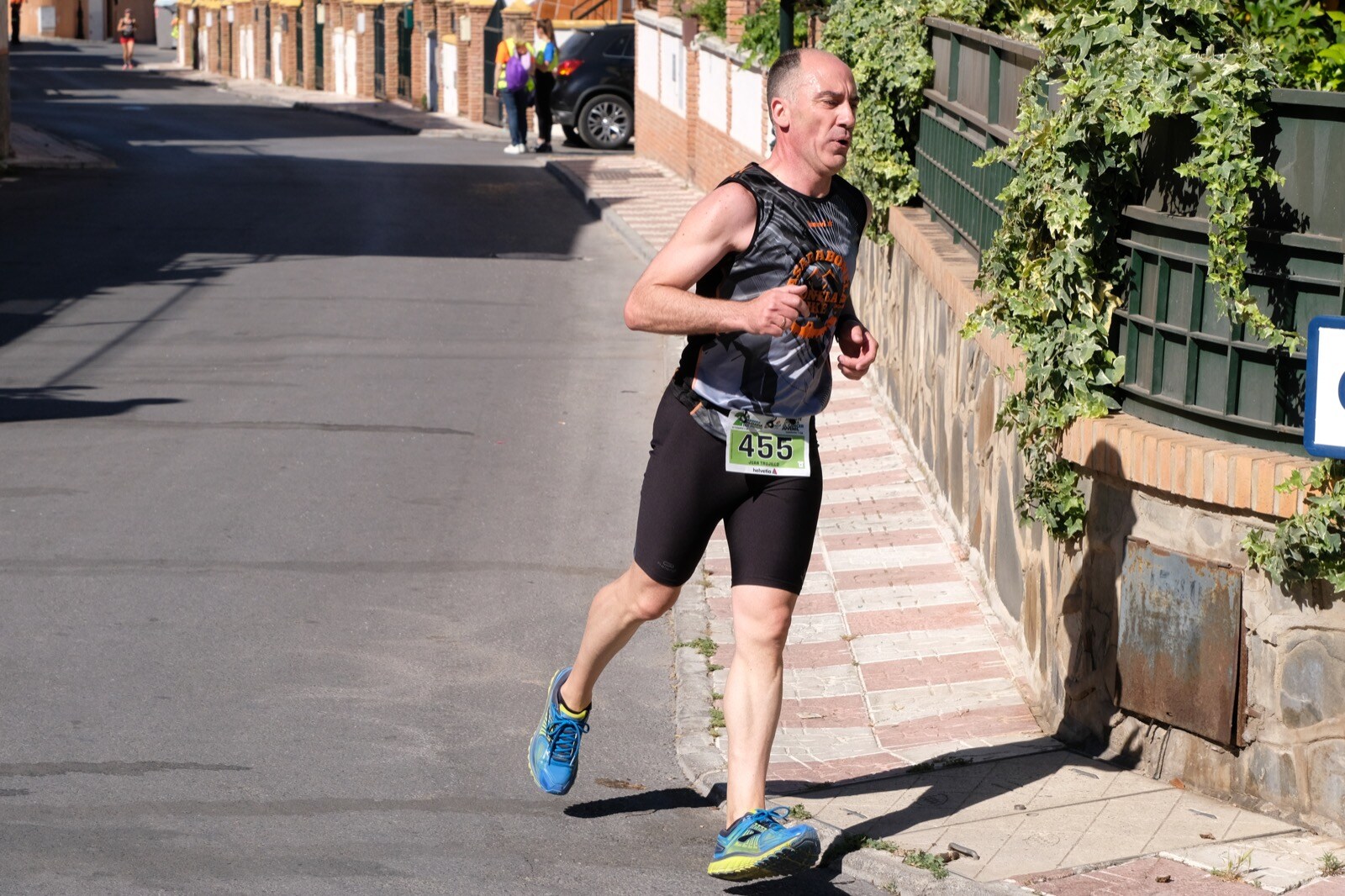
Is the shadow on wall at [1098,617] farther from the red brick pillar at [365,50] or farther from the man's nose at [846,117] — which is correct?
the red brick pillar at [365,50]

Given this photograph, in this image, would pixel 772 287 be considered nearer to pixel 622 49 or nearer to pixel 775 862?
pixel 775 862

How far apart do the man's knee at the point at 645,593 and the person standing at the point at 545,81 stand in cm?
2778

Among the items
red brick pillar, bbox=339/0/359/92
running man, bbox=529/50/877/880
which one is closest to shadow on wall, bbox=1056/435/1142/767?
running man, bbox=529/50/877/880

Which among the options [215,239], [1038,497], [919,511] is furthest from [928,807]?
[215,239]

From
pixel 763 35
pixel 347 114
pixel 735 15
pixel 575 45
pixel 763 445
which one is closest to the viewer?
pixel 763 445

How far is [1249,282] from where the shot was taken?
5.14 metres

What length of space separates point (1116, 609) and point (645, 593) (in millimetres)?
1500

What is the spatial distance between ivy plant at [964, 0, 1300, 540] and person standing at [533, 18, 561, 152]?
26.7 metres

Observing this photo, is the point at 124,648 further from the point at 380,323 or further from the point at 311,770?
the point at 380,323

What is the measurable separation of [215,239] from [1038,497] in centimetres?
1487

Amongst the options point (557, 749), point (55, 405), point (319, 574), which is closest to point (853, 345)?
point (557, 749)

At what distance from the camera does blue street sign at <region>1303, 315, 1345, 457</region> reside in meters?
4.22

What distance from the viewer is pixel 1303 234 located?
500cm

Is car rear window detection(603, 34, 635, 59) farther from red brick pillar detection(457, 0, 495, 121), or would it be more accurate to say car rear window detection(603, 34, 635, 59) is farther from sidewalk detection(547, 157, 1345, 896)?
sidewalk detection(547, 157, 1345, 896)
